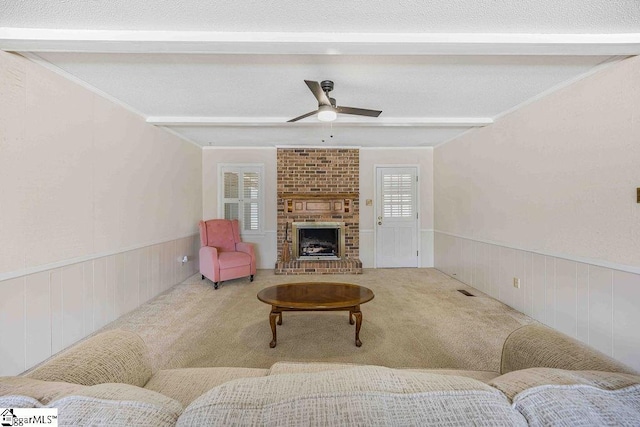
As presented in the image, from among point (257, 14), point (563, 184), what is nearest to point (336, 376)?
point (257, 14)

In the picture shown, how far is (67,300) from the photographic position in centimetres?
243

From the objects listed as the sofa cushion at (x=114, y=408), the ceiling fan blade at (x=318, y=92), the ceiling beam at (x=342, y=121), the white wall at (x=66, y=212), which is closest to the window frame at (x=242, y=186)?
the white wall at (x=66, y=212)

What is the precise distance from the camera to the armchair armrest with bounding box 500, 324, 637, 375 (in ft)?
3.29

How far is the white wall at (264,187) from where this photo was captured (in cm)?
553

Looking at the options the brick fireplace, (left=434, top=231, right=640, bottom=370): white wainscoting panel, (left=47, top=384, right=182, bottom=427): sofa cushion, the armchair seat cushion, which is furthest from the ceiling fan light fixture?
the brick fireplace

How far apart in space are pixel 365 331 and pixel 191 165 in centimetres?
414

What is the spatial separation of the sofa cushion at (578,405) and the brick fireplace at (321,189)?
4.81 metres

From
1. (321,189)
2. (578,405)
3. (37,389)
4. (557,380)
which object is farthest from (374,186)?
(37,389)

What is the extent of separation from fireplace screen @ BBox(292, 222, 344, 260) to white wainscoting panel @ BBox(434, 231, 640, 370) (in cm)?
238

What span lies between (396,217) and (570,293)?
3217 mm

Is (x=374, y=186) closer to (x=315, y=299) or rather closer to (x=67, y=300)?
(x=315, y=299)

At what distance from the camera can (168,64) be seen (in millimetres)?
2322

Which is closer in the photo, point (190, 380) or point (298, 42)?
point (190, 380)

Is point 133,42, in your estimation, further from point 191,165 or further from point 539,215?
point 539,215
